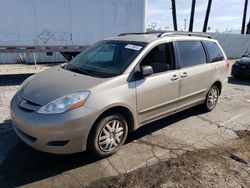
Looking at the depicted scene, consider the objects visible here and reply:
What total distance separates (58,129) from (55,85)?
0.74 metres

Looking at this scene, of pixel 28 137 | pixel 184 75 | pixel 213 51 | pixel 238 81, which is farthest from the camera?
pixel 238 81

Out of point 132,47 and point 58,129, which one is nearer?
point 58,129

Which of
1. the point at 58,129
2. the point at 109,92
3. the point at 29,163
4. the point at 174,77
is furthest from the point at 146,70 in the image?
the point at 29,163

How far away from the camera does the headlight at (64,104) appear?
9.77 feet

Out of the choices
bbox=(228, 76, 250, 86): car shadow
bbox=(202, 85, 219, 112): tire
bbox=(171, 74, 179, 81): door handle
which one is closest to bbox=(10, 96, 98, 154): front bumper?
bbox=(171, 74, 179, 81): door handle

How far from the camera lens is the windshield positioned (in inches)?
145

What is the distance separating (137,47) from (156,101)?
962mm

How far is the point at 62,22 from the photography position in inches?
Result: 347

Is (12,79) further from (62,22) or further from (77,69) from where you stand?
(77,69)

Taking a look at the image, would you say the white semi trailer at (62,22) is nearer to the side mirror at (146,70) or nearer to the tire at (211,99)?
the tire at (211,99)

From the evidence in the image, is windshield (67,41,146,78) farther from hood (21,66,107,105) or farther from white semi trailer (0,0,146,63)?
white semi trailer (0,0,146,63)

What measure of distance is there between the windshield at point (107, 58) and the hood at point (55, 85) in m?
0.21

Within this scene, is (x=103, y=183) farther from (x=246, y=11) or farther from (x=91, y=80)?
(x=246, y=11)

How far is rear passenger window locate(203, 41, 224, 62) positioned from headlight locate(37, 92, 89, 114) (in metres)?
3.42
